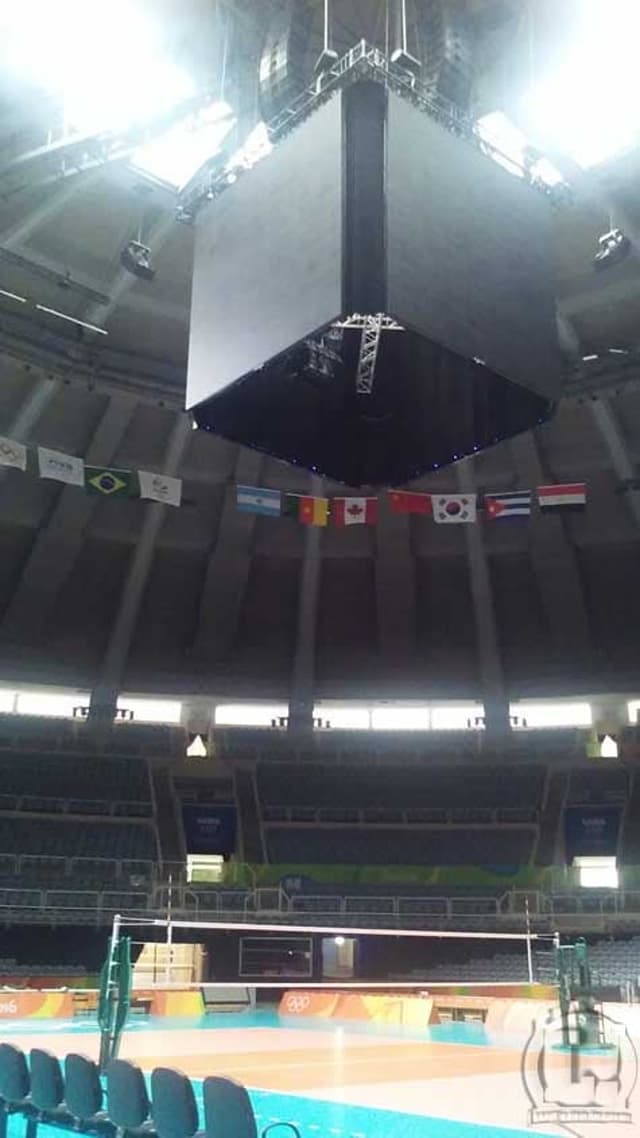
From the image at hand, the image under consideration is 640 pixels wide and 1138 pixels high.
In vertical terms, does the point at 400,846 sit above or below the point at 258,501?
below

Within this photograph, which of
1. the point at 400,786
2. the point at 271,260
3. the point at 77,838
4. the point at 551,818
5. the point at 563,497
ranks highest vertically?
the point at 563,497

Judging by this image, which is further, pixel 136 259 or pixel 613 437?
pixel 613 437

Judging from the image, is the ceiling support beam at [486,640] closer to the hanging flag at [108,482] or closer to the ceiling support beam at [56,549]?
the hanging flag at [108,482]

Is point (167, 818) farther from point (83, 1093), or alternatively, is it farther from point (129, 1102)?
point (129, 1102)

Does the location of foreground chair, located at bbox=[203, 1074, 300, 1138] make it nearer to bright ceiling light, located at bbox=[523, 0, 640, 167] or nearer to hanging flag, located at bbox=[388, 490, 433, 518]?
bright ceiling light, located at bbox=[523, 0, 640, 167]

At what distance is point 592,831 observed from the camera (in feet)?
112

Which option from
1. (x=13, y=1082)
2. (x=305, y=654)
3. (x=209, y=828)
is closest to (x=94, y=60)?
(x=13, y=1082)

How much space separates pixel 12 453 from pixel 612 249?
15.5 meters

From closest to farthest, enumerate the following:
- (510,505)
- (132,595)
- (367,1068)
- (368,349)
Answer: (367,1068) < (368,349) < (510,505) < (132,595)

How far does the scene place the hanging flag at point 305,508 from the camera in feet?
93.4

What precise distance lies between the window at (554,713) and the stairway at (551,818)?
7.70 feet

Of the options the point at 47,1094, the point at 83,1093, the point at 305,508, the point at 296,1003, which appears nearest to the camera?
the point at 83,1093

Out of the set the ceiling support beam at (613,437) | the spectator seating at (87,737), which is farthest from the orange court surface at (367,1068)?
the ceiling support beam at (613,437)

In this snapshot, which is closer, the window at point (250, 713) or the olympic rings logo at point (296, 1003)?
the olympic rings logo at point (296, 1003)
